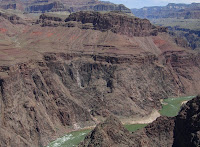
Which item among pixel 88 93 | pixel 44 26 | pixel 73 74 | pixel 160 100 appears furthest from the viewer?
Result: pixel 44 26

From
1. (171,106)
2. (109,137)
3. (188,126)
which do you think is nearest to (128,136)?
(109,137)

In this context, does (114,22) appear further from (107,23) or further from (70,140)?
(70,140)

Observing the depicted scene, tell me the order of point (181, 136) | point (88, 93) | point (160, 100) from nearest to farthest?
point (181, 136), point (88, 93), point (160, 100)

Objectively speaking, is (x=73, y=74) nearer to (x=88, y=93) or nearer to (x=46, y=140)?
(x=88, y=93)

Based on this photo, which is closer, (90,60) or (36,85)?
(36,85)

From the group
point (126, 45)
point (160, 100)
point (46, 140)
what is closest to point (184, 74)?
point (160, 100)

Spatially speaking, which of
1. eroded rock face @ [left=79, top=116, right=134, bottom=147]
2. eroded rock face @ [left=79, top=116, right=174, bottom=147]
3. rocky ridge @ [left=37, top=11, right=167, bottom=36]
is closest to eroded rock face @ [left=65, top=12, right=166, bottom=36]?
rocky ridge @ [left=37, top=11, right=167, bottom=36]
